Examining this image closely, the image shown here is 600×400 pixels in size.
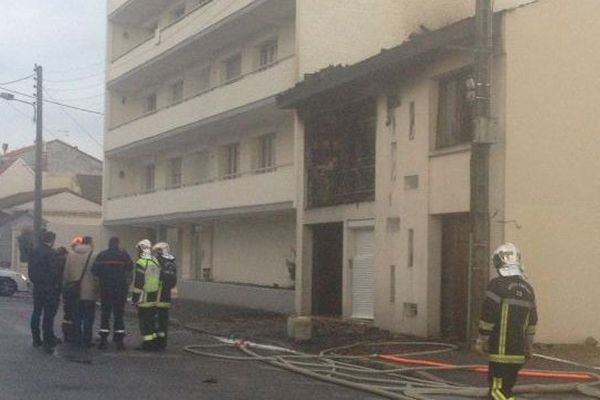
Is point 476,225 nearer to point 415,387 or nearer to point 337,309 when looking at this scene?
point 415,387

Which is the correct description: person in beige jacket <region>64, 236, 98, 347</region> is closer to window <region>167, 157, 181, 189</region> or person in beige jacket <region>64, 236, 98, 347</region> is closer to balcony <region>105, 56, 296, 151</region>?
balcony <region>105, 56, 296, 151</region>

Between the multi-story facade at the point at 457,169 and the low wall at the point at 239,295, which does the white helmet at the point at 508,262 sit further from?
the low wall at the point at 239,295

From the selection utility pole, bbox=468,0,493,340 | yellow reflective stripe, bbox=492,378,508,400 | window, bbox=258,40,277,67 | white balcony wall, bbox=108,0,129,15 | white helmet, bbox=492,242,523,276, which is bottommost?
yellow reflective stripe, bbox=492,378,508,400

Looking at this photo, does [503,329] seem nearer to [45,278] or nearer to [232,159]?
[45,278]

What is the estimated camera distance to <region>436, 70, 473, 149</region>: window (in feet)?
67.1

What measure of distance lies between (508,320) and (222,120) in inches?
979

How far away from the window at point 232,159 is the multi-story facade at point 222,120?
47 millimetres

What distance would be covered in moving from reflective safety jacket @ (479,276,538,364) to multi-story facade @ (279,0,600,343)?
799cm

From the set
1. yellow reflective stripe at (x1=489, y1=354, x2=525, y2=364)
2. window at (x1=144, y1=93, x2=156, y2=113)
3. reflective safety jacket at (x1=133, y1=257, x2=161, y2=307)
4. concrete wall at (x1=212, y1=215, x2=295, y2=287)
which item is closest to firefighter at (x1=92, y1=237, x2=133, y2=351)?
reflective safety jacket at (x1=133, y1=257, x2=161, y2=307)

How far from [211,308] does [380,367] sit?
1644 centimetres

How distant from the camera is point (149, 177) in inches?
1810

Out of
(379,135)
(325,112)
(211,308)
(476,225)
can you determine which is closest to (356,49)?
(325,112)

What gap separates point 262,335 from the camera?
872 inches

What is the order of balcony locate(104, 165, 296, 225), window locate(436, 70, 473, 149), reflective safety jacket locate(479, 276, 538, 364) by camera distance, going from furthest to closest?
balcony locate(104, 165, 296, 225) → window locate(436, 70, 473, 149) → reflective safety jacket locate(479, 276, 538, 364)
